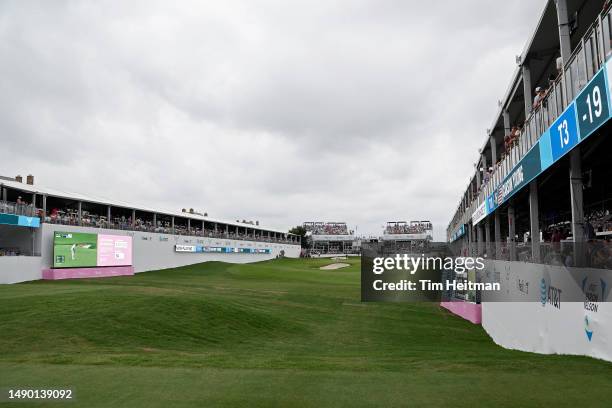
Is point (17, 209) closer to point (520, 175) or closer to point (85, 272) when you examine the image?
point (85, 272)

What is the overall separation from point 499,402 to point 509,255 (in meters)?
9.23

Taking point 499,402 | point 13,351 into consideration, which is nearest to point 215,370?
point 499,402

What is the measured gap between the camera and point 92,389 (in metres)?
6.75

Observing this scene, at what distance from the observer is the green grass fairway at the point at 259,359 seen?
21.2 feet

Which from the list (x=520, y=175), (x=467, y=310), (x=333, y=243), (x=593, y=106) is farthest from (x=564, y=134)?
(x=333, y=243)

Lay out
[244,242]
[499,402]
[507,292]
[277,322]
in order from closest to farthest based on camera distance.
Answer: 1. [499,402]
2. [507,292]
3. [277,322]
4. [244,242]

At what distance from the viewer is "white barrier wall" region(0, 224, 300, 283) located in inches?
1280

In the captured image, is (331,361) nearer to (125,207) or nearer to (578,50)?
(578,50)

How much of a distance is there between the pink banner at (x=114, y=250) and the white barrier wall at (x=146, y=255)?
3.01ft

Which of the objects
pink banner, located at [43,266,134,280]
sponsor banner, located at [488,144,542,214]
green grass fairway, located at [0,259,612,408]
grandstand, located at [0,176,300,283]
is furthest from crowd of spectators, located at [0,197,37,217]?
sponsor banner, located at [488,144,542,214]

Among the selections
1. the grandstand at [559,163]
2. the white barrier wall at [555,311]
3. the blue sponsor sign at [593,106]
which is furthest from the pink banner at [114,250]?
the blue sponsor sign at [593,106]

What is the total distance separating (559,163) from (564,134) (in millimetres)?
4744

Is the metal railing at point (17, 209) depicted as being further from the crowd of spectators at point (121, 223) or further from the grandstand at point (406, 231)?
the grandstand at point (406, 231)

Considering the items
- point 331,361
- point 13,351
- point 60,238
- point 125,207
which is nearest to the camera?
point 331,361
